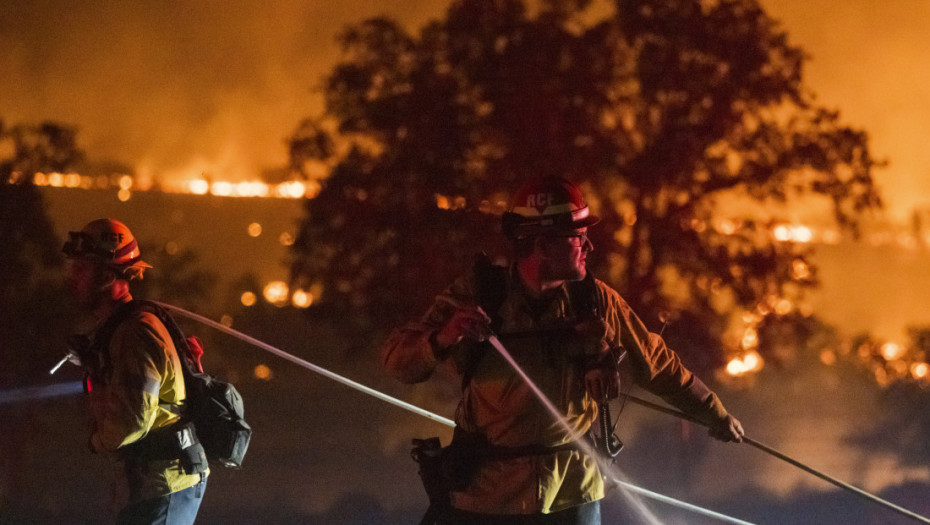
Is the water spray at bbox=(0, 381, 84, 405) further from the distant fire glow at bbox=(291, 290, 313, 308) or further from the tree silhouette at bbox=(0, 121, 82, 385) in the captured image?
the tree silhouette at bbox=(0, 121, 82, 385)

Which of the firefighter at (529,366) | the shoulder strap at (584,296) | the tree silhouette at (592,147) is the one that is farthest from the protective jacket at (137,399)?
the tree silhouette at (592,147)

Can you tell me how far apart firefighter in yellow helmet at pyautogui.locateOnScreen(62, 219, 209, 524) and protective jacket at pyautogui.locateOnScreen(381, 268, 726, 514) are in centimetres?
89

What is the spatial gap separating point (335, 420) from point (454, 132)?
15.3 m

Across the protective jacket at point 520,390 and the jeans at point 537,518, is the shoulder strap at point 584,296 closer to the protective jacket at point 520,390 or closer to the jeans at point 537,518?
the protective jacket at point 520,390

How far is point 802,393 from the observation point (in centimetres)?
2927

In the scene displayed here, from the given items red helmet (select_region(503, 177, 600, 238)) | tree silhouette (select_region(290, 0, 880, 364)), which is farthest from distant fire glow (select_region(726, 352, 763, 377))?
red helmet (select_region(503, 177, 600, 238))

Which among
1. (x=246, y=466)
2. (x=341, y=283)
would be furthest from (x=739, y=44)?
(x=246, y=466)

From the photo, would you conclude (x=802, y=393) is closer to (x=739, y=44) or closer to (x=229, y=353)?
(x=229, y=353)

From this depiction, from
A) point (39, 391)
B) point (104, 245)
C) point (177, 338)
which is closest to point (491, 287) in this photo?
point (177, 338)

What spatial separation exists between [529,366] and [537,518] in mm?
505

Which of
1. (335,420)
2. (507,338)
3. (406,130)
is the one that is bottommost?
(335,420)

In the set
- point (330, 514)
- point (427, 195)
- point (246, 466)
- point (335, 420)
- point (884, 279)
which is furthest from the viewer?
point (884, 279)

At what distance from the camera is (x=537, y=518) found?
3160 millimetres

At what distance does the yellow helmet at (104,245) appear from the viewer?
3632 millimetres
